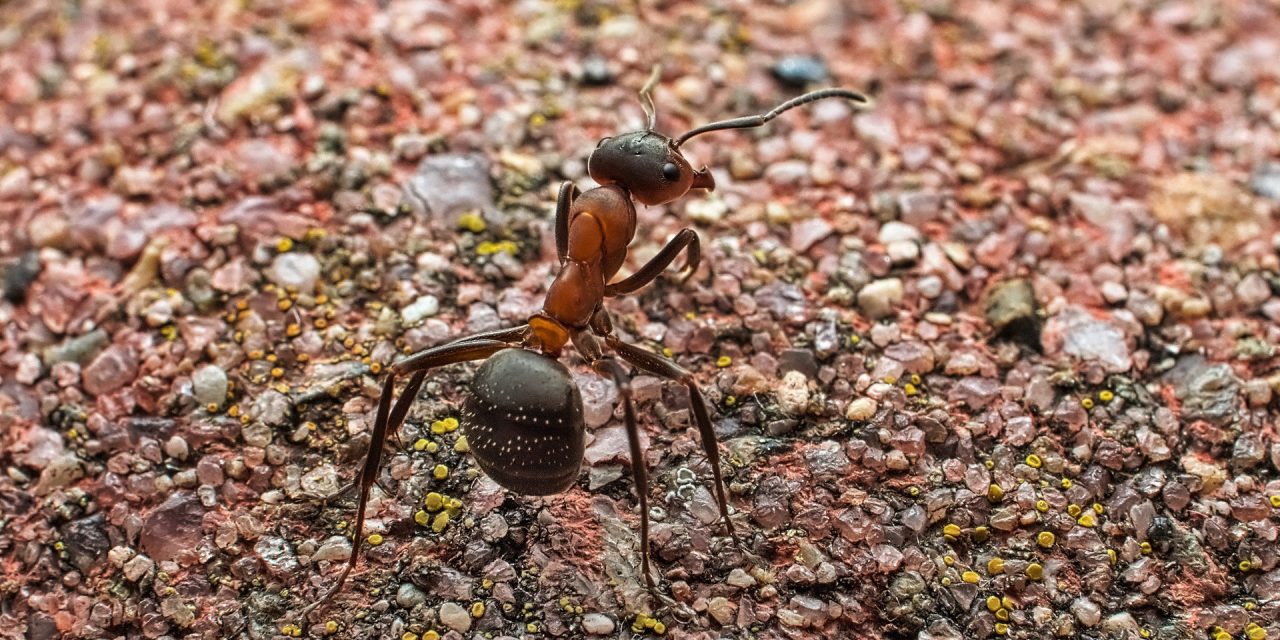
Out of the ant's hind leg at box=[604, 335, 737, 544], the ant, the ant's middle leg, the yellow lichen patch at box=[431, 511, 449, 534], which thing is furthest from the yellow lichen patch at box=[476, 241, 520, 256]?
the yellow lichen patch at box=[431, 511, 449, 534]

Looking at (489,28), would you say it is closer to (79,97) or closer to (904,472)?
(79,97)

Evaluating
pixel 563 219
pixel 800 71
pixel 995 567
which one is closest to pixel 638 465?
pixel 563 219

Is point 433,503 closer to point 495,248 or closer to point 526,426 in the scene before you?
point 526,426

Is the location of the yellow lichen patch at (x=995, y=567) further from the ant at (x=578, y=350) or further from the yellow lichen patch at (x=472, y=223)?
the yellow lichen patch at (x=472, y=223)

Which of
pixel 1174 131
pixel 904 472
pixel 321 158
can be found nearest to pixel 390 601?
pixel 904 472

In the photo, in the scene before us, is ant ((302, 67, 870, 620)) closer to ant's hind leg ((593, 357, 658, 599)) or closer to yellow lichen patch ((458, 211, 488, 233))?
ant's hind leg ((593, 357, 658, 599))

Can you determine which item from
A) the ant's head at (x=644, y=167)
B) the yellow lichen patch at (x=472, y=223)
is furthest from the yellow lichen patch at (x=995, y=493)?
the yellow lichen patch at (x=472, y=223)
